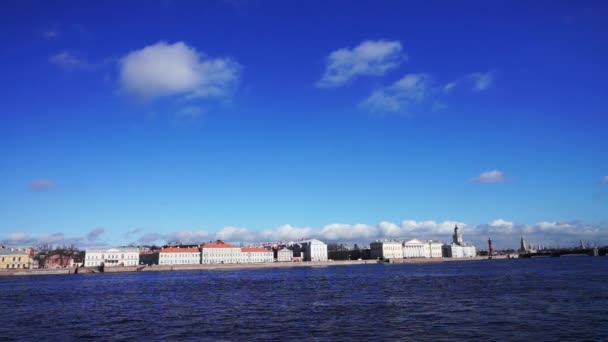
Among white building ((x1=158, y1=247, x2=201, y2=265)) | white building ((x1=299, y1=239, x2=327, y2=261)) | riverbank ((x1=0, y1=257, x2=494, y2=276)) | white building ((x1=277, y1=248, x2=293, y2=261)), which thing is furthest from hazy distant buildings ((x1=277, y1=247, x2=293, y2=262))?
white building ((x1=158, y1=247, x2=201, y2=265))

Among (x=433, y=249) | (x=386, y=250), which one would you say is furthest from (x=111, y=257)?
(x=433, y=249)

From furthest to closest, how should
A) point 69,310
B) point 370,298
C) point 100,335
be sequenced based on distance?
point 370,298 → point 69,310 → point 100,335

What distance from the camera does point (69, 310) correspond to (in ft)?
90.5

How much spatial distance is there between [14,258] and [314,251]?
8442 cm

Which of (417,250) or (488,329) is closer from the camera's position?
(488,329)

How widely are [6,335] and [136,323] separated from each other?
4720 millimetres

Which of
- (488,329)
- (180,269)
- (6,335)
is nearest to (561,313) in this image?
(488,329)

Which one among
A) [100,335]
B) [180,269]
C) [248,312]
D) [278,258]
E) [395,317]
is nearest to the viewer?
[100,335]

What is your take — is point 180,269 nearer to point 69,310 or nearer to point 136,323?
point 69,310

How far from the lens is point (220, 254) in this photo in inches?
5276

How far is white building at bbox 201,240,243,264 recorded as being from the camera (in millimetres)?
130375

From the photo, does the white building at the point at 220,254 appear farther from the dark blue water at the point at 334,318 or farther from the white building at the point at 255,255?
the dark blue water at the point at 334,318

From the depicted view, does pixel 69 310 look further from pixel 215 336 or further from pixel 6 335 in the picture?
pixel 215 336

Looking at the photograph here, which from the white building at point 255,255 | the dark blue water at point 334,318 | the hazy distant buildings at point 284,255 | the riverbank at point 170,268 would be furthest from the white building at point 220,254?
the dark blue water at point 334,318
